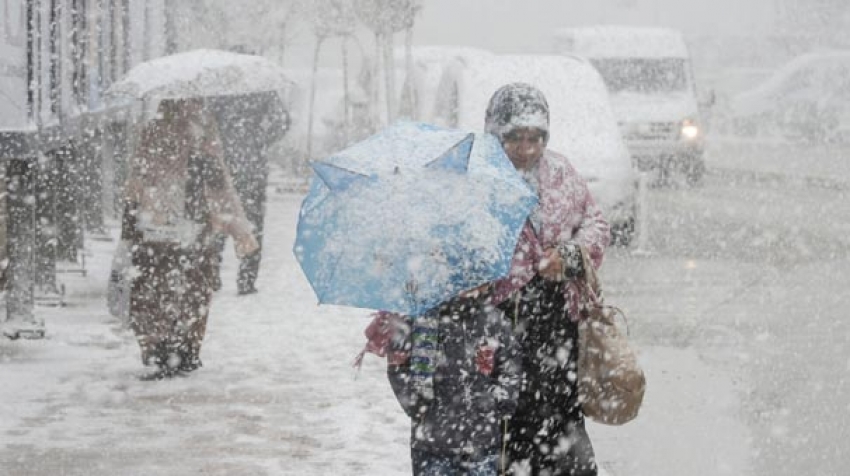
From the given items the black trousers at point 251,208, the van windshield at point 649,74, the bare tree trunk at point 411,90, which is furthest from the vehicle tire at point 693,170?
the black trousers at point 251,208

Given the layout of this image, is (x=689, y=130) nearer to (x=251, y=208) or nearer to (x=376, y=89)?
(x=376, y=89)

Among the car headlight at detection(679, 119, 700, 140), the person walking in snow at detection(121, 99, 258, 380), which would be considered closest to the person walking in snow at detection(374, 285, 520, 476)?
the person walking in snow at detection(121, 99, 258, 380)

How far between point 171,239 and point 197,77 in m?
1.04

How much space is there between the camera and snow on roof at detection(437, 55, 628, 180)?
1645 cm

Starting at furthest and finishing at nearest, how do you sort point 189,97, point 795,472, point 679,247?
point 679,247, point 189,97, point 795,472

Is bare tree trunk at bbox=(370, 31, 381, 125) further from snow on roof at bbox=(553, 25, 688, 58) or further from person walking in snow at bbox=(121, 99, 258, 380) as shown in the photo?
person walking in snow at bbox=(121, 99, 258, 380)

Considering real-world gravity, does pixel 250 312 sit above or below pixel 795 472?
below

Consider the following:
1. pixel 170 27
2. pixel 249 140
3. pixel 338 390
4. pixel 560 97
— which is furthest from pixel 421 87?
pixel 338 390

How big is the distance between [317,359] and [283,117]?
3.62 meters

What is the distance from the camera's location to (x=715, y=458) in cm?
770

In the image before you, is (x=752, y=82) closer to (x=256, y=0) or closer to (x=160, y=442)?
(x=256, y=0)

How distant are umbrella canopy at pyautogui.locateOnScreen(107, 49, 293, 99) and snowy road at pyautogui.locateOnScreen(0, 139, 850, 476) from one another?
158 cm

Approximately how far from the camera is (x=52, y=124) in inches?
427

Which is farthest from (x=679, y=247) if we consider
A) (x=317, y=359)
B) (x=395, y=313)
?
(x=395, y=313)
